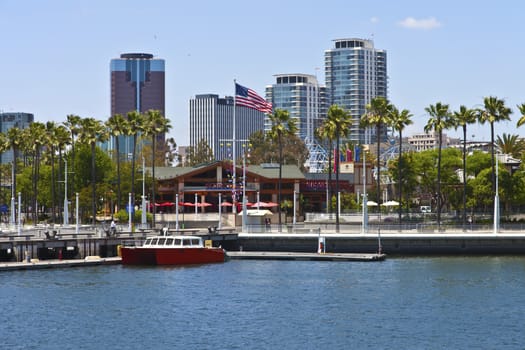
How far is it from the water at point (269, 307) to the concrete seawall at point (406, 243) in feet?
25.4

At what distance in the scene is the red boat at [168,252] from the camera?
312 feet

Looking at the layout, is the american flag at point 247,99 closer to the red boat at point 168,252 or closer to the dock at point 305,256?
the dock at point 305,256

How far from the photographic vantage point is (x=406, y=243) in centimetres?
10694

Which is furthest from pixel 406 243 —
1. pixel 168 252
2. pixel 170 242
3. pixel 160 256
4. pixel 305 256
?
pixel 160 256

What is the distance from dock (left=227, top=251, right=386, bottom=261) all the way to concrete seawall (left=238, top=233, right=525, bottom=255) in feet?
16.6

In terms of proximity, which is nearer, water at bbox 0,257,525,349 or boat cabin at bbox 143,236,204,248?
water at bbox 0,257,525,349

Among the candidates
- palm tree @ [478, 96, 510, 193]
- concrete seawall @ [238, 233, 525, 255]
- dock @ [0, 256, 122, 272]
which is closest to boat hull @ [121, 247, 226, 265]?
dock @ [0, 256, 122, 272]

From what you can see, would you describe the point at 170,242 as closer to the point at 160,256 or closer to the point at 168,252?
the point at 168,252

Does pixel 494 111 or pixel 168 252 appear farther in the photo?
pixel 494 111

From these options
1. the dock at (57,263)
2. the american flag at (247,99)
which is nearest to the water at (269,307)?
the dock at (57,263)

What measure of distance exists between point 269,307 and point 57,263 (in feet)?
94.3

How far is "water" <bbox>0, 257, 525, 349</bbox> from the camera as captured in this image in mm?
58312

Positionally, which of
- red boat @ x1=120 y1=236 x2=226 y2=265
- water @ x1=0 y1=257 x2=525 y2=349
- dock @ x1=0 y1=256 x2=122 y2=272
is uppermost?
red boat @ x1=120 y1=236 x2=226 y2=265

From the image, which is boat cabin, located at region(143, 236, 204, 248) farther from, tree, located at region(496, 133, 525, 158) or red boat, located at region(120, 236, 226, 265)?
tree, located at region(496, 133, 525, 158)
